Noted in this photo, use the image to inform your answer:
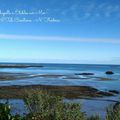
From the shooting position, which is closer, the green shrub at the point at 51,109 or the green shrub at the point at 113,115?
the green shrub at the point at 113,115

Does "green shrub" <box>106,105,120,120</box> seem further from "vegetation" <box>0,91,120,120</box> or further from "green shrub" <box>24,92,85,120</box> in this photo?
"green shrub" <box>24,92,85,120</box>

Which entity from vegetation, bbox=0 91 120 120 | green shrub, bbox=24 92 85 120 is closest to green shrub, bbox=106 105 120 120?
Answer: vegetation, bbox=0 91 120 120

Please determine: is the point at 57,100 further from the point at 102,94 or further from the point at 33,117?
the point at 102,94

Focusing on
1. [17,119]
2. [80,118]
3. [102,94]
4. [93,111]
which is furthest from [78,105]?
[102,94]

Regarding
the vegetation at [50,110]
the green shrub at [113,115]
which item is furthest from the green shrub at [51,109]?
the green shrub at [113,115]

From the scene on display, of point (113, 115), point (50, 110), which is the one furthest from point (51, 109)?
point (113, 115)

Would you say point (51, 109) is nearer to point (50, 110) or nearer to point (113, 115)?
point (50, 110)

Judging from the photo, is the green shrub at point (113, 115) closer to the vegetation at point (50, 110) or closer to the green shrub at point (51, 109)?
the vegetation at point (50, 110)

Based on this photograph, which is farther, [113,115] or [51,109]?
[51,109]

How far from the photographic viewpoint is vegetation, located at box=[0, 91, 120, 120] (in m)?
10.4

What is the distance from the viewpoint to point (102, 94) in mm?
34844

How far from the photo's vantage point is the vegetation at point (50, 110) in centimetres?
1036

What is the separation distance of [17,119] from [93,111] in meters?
13.4

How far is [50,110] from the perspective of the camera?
11.5 m
